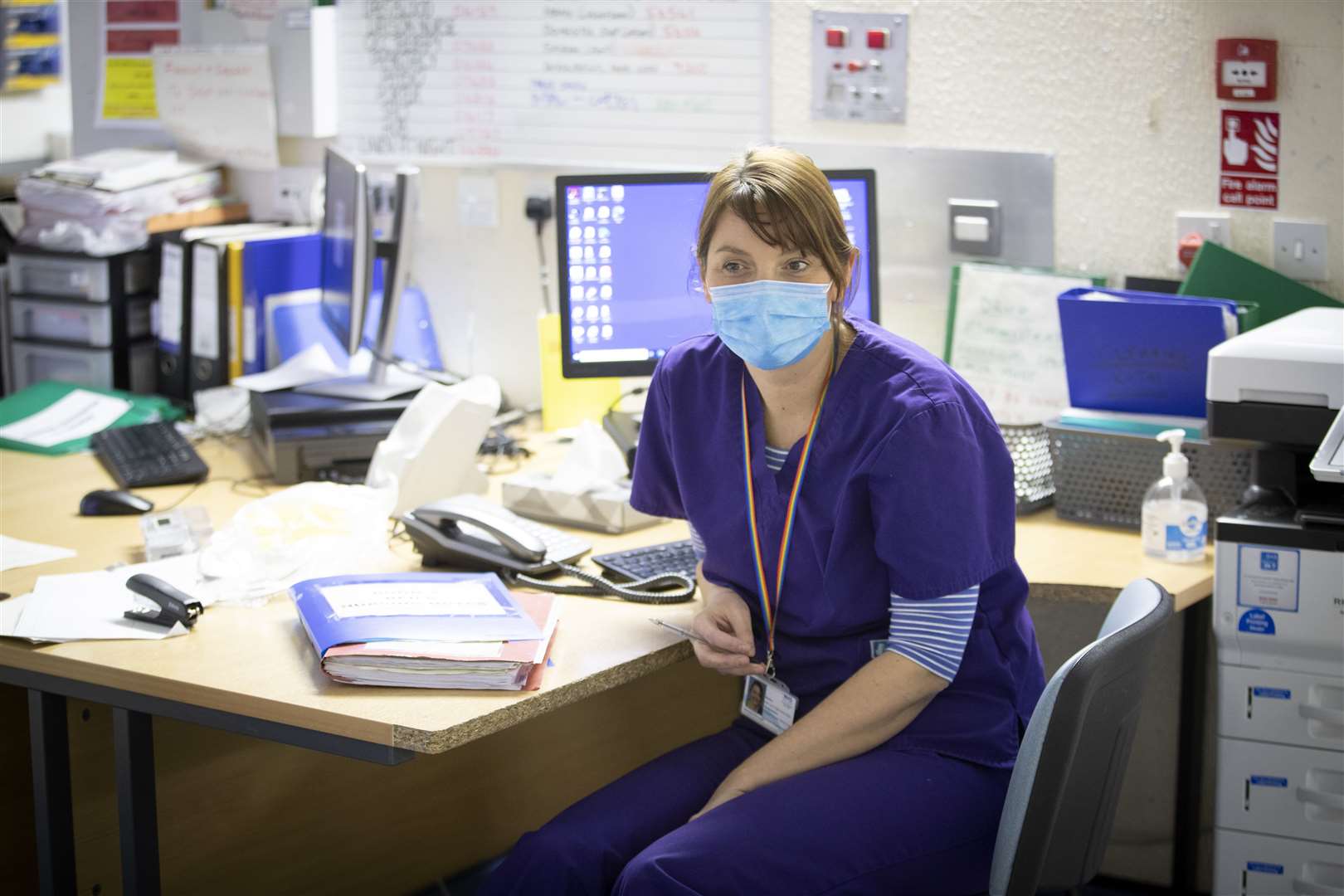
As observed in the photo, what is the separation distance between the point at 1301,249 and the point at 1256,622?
68 centimetres

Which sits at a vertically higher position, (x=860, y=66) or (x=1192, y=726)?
(x=860, y=66)

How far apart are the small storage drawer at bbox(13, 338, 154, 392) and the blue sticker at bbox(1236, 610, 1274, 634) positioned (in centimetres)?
226

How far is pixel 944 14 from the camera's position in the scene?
2.46 meters

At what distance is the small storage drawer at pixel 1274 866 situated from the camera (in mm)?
1901

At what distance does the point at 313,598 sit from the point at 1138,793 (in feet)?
5.17

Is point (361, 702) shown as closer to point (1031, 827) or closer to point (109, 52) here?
point (1031, 827)

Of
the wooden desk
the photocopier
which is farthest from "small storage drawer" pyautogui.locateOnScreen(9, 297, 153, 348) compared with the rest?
the photocopier

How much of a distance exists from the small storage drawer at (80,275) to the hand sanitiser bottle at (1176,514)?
208 centimetres

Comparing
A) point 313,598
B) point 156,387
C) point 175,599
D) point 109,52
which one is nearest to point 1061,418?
point 313,598

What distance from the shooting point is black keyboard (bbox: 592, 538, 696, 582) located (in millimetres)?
1943

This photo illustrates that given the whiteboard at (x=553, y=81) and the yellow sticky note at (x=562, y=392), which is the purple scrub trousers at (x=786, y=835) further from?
the whiteboard at (x=553, y=81)

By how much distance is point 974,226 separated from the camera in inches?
98.3

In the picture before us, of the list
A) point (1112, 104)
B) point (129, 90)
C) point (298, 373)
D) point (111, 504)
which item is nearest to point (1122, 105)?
point (1112, 104)

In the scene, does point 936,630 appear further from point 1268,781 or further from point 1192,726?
point 1192,726
